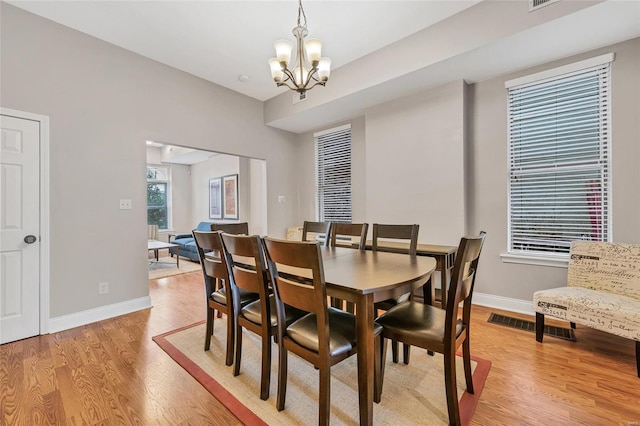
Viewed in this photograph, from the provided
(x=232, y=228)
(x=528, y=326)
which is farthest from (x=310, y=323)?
(x=528, y=326)

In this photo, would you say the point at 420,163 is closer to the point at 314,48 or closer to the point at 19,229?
the point at 314,48

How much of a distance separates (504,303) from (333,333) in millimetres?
2610

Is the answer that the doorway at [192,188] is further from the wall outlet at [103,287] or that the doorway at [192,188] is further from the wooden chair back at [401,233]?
the wooden chair back at [401,233]

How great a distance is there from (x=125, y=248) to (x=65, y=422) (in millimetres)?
2027

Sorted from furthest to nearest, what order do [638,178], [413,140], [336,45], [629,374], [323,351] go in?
[413,140], [336,45], [638,178], [629,374], [323,351]

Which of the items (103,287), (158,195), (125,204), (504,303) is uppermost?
(158,195)

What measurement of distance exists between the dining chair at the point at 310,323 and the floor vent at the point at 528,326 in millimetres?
1912

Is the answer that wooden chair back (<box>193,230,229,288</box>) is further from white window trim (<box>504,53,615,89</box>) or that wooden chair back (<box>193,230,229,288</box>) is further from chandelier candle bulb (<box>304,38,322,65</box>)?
white window trim (<box>504,53,615,89</box>)

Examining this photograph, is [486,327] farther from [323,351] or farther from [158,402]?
[158,402]

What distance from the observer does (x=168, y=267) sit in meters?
5.71

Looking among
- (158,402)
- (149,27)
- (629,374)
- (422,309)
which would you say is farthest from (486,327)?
(149,27)

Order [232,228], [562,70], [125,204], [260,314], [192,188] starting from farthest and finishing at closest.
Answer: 1. [192,188]
2. [125,204]
3. [232,228]
4. [562,70]
5. [260,314]

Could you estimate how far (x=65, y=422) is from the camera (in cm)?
153

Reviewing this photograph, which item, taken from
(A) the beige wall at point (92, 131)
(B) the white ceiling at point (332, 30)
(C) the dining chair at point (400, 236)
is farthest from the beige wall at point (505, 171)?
(A) the beige wall at point (92, 131)
